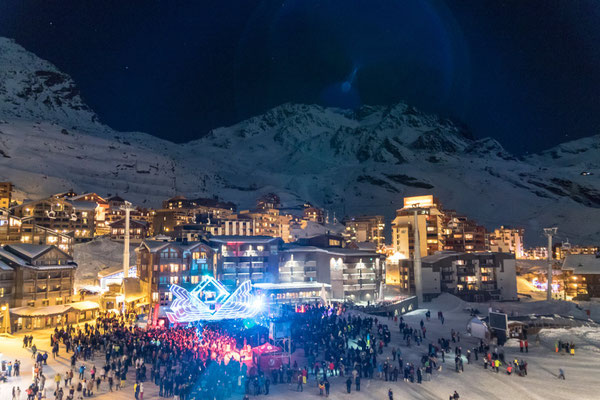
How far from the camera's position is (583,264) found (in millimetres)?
70000

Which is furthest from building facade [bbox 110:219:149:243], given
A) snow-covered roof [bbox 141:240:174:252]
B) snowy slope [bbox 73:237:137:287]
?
snow-covered roof [bbox 141:240:174:252]

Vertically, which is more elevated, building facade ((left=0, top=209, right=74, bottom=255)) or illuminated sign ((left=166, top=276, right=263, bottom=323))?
building facade ((left=0, top=209, right=74, bottom=255))

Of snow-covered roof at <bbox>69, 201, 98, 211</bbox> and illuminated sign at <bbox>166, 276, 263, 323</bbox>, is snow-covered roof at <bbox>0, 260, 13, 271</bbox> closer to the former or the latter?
illuminated sign at <bbox>166, 276, 263, 323</bbox>

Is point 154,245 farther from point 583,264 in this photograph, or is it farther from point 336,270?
point 583,264

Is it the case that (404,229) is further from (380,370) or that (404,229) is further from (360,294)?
(380,370)

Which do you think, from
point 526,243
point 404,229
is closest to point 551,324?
point 404,229

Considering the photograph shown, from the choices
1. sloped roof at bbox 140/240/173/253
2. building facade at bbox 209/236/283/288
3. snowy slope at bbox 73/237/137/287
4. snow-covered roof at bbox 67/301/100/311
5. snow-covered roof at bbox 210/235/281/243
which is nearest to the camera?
snow-covered roof at bbox 67/301/100/311

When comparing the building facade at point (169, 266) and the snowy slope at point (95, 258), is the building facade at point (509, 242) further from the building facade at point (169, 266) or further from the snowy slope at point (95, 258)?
the snowy slope at point (95, 258)

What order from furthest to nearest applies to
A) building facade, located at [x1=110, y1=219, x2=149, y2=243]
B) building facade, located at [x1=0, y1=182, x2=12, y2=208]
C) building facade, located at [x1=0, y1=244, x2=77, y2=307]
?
building facade, located at [x1=0, y1=182, x2=12, y2=208]
building facade, located at [x1=110, y1=219, x2=149, y2=243]
building facade, located at [x1=0, y1=244, x2=77, y2=307]

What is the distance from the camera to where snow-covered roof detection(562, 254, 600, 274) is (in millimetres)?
68438

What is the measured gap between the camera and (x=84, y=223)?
80688mm

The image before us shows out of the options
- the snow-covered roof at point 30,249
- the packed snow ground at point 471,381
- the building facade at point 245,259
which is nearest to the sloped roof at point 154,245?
the building facade at point 245,259

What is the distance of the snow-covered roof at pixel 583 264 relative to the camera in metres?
68.4

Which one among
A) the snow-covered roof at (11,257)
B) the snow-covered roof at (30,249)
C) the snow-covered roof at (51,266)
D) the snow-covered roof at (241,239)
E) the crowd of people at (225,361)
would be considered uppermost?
the snow-covered roof at (241,239)
